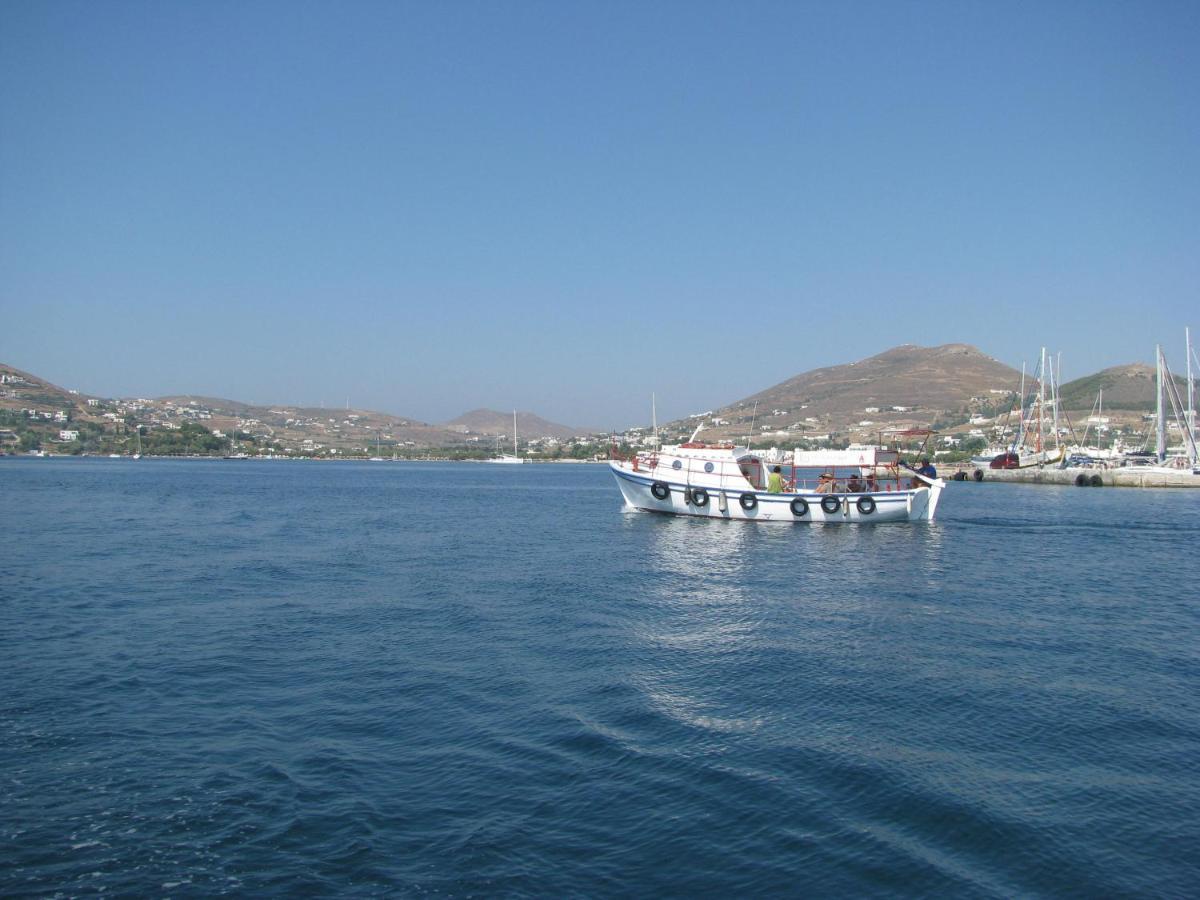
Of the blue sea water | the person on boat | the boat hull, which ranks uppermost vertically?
the person on boat

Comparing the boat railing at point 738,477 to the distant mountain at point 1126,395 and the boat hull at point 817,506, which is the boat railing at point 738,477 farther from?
the distant mountain at point 1126,395

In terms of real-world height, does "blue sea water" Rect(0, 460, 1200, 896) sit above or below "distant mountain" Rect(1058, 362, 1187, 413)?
below

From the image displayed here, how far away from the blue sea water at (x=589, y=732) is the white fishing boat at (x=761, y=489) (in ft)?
63.8

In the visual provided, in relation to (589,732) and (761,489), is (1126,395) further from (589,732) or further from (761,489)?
(589,732)

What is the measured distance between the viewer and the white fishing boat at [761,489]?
48.1 meters

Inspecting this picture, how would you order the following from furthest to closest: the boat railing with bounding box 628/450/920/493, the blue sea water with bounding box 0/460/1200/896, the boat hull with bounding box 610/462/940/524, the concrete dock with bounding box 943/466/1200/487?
the concrete dock with bounding box 943/466/1200/487
the boat railing with bounding box 628/450/920/493
the boat hull with bounding box 610/462/940/524
the blue sea water with bounding box 0/460/1200/896

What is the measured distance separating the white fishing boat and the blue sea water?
63.8 feet

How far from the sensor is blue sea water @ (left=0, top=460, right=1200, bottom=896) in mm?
8734

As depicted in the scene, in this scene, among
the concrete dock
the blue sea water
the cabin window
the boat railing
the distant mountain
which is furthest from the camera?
the distant mountain

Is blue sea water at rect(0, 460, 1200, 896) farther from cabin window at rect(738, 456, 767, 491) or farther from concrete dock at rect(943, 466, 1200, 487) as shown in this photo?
concrete dock at rect(943, 466, 1200, 487)

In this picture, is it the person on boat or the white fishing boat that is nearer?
the white fishing boat

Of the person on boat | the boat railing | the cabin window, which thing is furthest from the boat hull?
the cabin window

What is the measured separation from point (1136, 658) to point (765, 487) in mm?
33226

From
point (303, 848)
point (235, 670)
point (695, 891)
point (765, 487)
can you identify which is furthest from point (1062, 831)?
point (765, 487)
